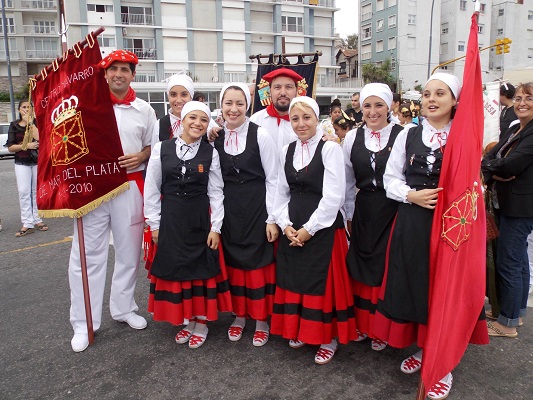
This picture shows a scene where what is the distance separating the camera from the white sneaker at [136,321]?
362 centimetres

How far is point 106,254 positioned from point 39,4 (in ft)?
148

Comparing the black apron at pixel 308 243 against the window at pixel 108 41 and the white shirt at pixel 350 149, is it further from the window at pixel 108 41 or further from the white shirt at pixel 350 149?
the window at pixel 108 41

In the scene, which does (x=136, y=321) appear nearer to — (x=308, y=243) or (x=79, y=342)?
(x=79, y=342)

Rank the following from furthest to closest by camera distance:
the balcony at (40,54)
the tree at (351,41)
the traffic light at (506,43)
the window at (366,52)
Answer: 1. the tree at (351,41)
2. the window at (366,52)
3. the balcony at (40,54)
4. the traffic light at (506,43)

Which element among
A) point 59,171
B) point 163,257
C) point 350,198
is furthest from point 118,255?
point 350,198

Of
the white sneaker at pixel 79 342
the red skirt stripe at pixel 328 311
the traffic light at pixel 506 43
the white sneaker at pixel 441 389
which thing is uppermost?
the traffic light at pixel 506 43

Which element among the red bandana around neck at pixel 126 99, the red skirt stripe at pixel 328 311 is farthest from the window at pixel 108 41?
the red skirt stripe at pixel 328 311

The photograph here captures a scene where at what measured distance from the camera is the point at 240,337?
345cm

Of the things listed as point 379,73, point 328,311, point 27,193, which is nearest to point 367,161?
point 328,311

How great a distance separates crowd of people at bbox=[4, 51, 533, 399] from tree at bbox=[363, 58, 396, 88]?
3734 cm

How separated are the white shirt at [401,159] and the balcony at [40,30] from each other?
1773 inches

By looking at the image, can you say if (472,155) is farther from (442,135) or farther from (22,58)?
(22,58)

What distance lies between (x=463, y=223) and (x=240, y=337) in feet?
6.20

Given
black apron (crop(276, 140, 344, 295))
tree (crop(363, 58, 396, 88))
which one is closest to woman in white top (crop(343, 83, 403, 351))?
black apron (crop(276, 140, 344, 295))
